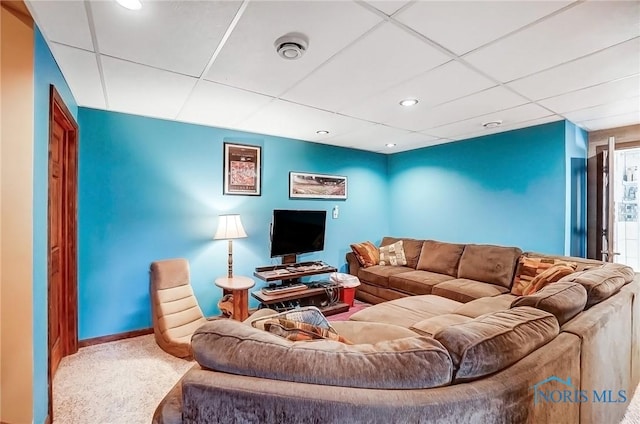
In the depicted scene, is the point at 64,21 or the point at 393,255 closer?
the point at 64,21

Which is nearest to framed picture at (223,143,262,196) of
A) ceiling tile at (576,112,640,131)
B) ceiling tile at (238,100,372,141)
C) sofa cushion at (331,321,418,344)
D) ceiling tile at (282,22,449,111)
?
ceiling tile at (238,100,372,141)

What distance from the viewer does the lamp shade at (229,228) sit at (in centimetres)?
328

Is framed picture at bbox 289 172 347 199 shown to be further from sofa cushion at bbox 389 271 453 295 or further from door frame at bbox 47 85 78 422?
door frame at bbox 47 85 78 422

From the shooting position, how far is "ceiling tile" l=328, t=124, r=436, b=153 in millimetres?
3748

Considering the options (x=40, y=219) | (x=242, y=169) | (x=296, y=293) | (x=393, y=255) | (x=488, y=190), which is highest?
(x=242, y=169)

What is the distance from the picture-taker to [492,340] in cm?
102

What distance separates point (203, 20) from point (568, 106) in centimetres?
328

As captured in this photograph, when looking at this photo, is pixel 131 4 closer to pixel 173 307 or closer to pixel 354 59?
pixel 354 59

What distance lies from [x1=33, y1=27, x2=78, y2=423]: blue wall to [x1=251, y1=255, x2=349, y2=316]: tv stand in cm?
184

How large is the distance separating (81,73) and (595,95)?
13.7 ft

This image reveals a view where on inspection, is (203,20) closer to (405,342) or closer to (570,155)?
(405,342)

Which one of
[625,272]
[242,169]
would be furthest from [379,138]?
[625,272]

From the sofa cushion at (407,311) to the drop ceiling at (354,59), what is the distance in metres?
1.89

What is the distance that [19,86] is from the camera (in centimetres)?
152
